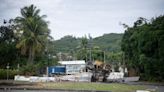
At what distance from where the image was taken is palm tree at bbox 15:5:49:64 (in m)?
63.5

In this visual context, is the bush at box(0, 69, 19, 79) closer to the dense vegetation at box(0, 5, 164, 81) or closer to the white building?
the dense vegetation at box(0, 5, 164, 81)

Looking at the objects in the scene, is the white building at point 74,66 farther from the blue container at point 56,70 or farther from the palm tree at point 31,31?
the palm tree at point 31,31

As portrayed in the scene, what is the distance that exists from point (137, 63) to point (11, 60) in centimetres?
2652

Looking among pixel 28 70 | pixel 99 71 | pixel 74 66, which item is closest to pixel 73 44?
pixel 74 66

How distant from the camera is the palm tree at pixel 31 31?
208 ft

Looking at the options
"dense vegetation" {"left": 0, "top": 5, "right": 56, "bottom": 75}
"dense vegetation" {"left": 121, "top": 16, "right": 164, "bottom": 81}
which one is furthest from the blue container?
"dense vegetation" {"left": 121, "top": 16, "right": 164, "bottom": 81}

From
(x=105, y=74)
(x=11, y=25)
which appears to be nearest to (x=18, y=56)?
(x=11, y=25)

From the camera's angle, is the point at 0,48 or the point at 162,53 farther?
the point at 0,48

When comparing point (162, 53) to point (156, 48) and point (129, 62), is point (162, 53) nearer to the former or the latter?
point (156, 48)

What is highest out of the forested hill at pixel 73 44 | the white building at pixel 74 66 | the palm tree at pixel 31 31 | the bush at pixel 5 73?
the forested hill at pixel 73 44

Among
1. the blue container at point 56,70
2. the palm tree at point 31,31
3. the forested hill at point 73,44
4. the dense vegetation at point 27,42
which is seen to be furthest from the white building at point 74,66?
the forested hill at point 73,44

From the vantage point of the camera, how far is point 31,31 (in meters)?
64.8

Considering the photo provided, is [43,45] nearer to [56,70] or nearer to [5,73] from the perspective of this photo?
[5,73]

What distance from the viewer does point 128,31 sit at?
71.9 m
